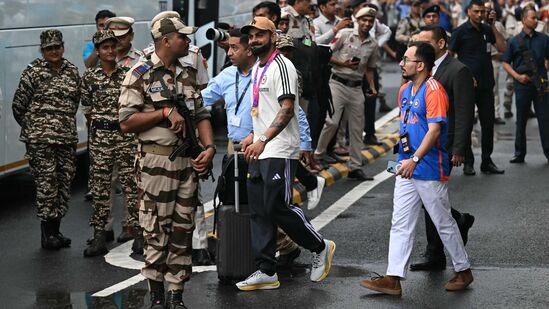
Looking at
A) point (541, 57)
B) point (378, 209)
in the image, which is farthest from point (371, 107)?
point (378, 209)

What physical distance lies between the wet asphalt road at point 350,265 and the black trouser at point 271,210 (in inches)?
13.0

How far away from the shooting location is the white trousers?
30.2ft

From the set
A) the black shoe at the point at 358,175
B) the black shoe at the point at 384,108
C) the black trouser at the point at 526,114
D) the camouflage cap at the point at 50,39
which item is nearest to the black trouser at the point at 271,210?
the camouflage cap at the point at 50,39

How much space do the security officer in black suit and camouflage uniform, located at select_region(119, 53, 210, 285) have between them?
2145mm

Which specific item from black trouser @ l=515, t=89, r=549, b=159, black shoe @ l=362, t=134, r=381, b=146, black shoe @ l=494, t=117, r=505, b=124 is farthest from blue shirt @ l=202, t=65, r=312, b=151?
black shoe @ l=494, t=117, r=505, b=124

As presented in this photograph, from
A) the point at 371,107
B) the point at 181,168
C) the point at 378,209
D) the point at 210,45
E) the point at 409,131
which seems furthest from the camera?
the point at 210,45

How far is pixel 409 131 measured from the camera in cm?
925

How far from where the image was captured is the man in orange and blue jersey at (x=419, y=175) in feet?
30.1

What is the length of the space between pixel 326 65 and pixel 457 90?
4634 mm

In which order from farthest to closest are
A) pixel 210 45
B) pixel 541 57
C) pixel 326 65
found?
pixel 210 45 < pixel 541 57 < pixel 326 65

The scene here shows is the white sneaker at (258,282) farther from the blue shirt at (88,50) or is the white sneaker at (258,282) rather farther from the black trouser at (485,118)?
the black trouser at (485,118)

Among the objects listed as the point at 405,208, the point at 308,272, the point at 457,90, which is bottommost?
the point at 308,272

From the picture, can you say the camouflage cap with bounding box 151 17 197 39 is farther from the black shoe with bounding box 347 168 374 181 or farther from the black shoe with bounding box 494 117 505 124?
the black shoe with bounding box 494 117 505 124

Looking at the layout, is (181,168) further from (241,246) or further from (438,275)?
(438,275)
